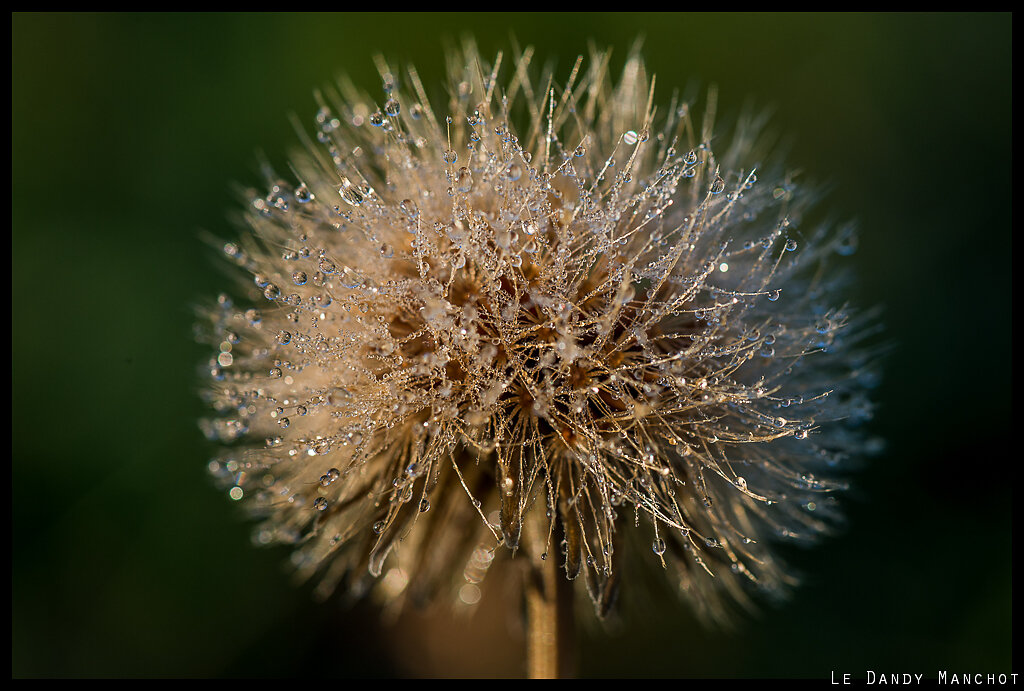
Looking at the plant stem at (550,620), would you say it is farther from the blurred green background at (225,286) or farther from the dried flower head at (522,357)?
the blurred green background at (225,286)

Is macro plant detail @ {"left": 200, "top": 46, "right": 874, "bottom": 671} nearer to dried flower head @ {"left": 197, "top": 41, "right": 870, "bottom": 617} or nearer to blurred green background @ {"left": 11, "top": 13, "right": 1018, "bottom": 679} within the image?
dried flower head @ {"left": 197, "top": 41, "right": 870, "bottom": 617}

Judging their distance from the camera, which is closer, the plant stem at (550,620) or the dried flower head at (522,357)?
the dried flower head at (522,357)

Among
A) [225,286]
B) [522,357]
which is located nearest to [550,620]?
[522,357]

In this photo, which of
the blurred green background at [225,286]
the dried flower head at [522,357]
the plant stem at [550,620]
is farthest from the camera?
the blurred green background at [225,286]

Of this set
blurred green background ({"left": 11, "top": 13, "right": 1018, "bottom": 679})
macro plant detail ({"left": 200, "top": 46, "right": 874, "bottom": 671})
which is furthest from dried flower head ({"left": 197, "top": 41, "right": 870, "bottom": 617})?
blurred green background ({"left": 11, "top": 13, "right": 1018, "bottom": 679})

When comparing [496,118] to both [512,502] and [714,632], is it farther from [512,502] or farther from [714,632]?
[714,632]

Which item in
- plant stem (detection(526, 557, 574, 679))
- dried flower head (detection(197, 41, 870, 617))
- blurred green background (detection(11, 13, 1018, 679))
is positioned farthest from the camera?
blurred green background (detection(11, 13, 1018, 679))

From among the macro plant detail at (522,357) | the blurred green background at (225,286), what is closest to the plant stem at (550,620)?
the macro plant detail at (522,357)

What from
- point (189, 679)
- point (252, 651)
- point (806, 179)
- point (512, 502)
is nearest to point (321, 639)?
point (252, 651)
